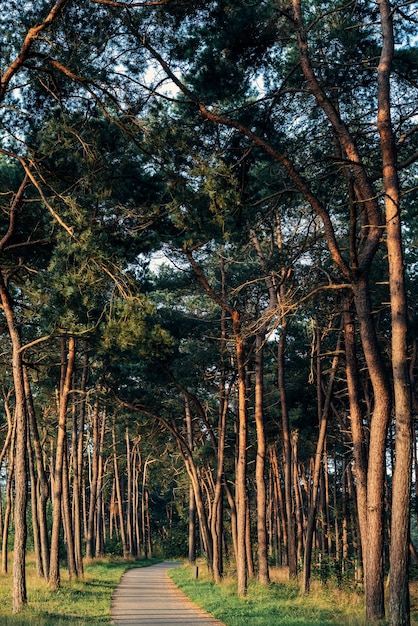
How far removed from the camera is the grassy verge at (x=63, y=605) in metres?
13.6

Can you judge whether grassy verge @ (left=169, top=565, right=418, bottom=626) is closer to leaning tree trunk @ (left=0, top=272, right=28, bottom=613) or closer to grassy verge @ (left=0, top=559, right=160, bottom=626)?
grassy verge @ (left=0, top=559, right=160, bottom=626)

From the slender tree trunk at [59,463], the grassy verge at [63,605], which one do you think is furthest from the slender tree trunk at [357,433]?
the slender tree trunk at [59,463]

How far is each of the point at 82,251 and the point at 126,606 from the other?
1013 cm

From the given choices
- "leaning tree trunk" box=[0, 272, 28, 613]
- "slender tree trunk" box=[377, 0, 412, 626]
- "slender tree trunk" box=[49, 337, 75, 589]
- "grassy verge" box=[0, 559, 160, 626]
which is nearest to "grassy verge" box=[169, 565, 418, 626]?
"slender tree trunk" box=[377, 0, 412, 626]

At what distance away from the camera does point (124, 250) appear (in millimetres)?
16188

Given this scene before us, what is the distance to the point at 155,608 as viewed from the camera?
18.9 meters

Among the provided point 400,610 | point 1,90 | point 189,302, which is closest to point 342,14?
point 1,90

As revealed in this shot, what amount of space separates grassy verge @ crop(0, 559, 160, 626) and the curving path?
0.35 m

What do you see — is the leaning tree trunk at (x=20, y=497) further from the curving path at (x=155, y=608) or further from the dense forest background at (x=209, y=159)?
the curving path at (x=155, y=608)

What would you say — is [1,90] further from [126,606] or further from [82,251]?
[126,606]

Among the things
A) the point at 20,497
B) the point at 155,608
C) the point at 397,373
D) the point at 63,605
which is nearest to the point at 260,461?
the point at 155,608

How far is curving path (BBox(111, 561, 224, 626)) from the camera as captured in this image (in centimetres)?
1553

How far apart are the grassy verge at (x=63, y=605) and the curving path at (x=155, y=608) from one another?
35cm

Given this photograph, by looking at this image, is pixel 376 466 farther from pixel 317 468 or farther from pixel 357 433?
pixel 317 468
